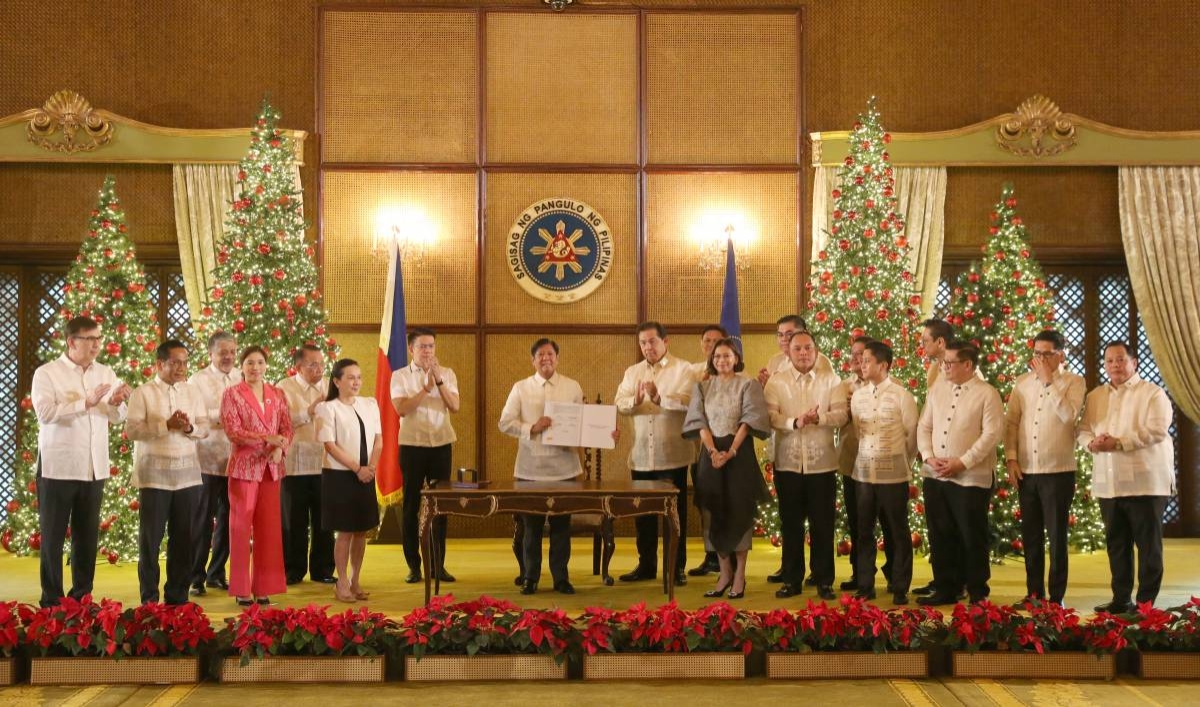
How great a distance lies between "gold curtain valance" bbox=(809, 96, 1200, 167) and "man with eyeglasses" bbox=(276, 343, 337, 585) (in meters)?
4.95

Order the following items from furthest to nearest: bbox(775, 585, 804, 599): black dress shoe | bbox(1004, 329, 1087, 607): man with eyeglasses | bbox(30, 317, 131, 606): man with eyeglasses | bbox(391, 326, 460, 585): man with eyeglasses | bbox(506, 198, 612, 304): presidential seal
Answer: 1. bbox(506, 198, 612, 304): presidential seal
2. bbox(391, 326, 460, 585): man with eyeglasses
3. bbox(775, 585, 804, 599): black dress shoe
4. bbox(1004, 329, 1087, 607): man with eyeglasses
5. bbox(30, 317, 131, 606): man with eyeglasses

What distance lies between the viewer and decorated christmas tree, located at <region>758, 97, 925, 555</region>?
8898 millimetres

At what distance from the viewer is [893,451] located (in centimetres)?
696

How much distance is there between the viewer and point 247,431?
6.59 m

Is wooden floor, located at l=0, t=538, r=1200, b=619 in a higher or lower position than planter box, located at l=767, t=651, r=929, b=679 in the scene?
higher

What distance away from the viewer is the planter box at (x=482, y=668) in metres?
5.40

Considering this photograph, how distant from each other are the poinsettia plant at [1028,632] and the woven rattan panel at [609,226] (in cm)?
529

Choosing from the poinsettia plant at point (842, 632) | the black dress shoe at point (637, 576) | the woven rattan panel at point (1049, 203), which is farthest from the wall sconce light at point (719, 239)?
the poinsettia plant at point (842, 632)

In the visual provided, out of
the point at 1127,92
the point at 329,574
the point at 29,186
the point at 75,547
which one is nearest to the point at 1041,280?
the point at 1127,92

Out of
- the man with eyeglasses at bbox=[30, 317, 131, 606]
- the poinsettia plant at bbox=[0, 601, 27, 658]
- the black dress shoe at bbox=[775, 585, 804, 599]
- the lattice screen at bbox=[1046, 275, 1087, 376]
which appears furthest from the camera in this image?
the lattice screen at bbox=[1046, 275, 1087, 376]

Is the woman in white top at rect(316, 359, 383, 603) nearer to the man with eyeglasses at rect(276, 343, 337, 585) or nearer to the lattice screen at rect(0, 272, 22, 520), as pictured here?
the man with eyeglasses at rect(276, 343, 337, 585)

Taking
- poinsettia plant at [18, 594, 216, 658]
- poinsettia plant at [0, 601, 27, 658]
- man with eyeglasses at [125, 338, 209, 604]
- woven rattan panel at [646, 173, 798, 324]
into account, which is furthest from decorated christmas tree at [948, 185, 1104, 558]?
poinsettia plant at [0, 601, 27, 658]

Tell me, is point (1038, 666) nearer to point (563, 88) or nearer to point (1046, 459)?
point (1046, 459)

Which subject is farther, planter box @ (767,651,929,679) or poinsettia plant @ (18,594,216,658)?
planter box @ (767,651,929,679)
